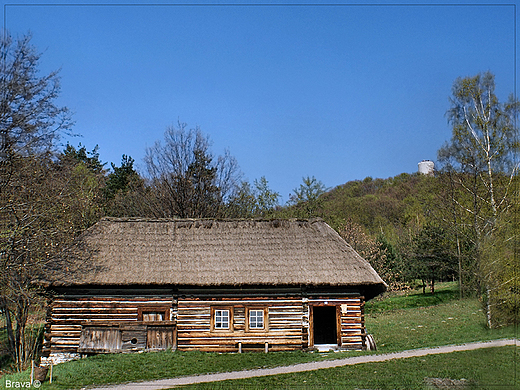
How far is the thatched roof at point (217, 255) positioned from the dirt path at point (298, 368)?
2778 mm

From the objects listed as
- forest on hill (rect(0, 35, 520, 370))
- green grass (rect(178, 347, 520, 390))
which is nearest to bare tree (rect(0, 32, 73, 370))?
forest on hill (rect(0, 35, 520, 370))

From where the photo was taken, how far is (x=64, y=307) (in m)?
17.1

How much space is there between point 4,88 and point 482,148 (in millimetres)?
18806

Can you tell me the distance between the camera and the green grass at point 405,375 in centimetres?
1142

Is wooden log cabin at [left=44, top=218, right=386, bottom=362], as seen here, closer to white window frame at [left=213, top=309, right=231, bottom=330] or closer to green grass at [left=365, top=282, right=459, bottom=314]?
white window frame at [left=213, top=309, right=231, bottom=330]

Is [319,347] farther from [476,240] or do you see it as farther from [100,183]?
[100,183]

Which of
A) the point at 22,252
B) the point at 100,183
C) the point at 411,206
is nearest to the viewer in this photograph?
the point at 22,252

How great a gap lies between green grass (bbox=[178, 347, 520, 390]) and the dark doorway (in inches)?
319

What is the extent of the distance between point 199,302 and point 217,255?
1.93 m

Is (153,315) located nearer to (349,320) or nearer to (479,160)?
(349,320)

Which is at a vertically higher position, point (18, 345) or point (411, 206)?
point (411, 206)

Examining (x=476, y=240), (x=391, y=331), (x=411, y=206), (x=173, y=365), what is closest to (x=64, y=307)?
(x=173, y=365)

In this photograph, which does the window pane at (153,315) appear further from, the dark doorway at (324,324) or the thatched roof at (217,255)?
the dark doorway at (324,324)

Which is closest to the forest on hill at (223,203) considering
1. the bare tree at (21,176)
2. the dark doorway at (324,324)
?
the bare tree at (21,176)
